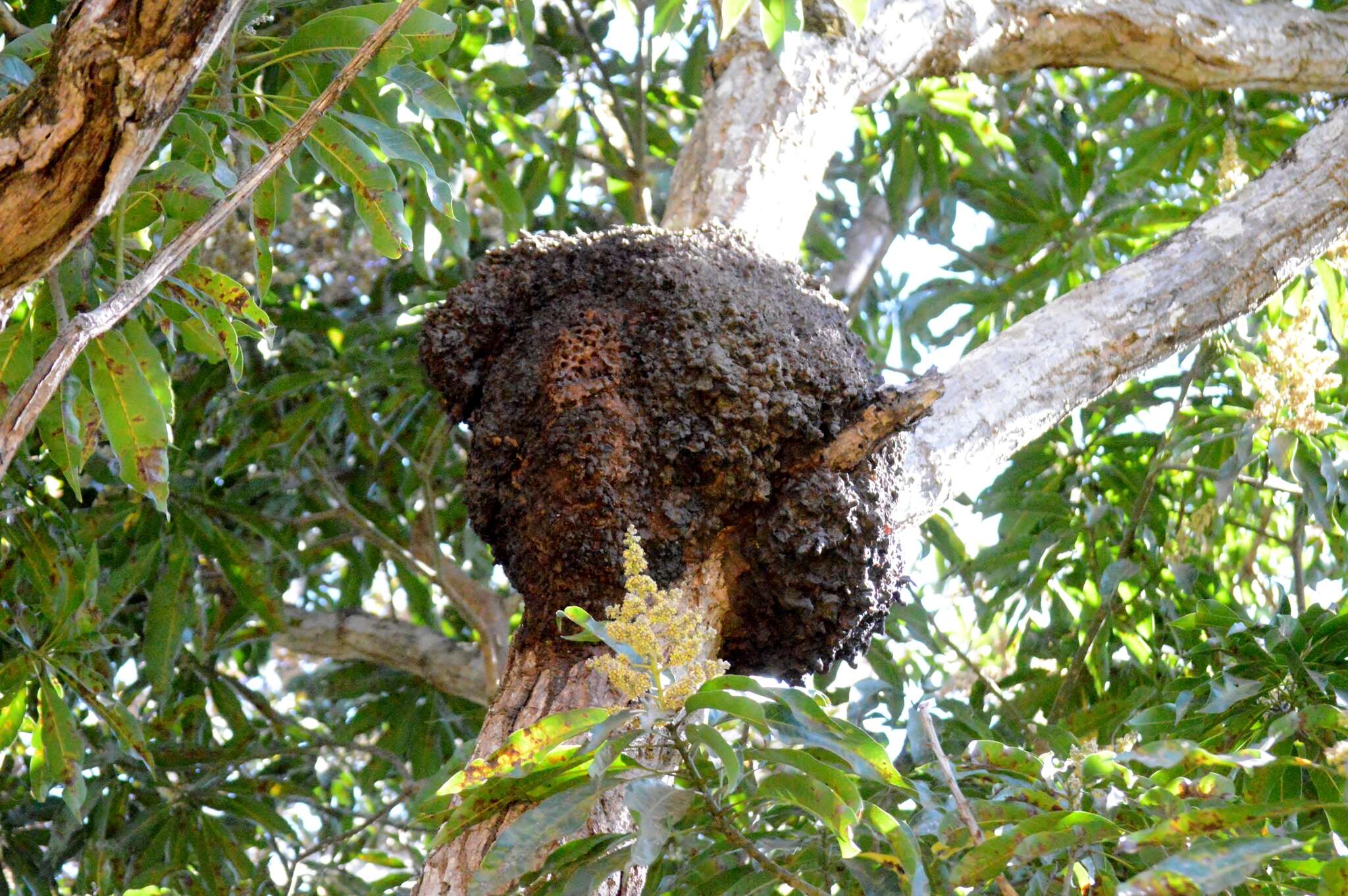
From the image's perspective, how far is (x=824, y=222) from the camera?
4883 millimetres

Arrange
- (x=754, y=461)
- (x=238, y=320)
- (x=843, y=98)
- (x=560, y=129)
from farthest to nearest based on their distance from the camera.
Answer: (x=560, y=129) < (x=843, y=98) < (x=238, y=320) < (x=754, y=461)

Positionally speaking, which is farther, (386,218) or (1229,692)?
(386,218)

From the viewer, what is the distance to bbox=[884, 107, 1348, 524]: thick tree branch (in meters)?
1.97

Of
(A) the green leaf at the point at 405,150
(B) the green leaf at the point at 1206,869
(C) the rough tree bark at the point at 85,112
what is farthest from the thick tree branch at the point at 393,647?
(B) the green leaf at the point at 1206,869

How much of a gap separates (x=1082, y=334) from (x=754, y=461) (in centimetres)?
64

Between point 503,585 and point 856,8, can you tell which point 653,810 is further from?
point 503,585

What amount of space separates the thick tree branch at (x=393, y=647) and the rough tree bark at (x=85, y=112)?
2303 mm

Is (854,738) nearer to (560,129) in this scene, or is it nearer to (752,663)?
(752,663)

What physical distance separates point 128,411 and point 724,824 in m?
1.06

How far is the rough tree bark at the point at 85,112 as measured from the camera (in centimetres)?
128

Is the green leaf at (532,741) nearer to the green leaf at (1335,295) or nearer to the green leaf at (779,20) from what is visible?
the green leaf at (779,20)

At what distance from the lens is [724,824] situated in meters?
1.45

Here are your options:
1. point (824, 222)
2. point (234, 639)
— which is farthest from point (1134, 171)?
point (234, 639)

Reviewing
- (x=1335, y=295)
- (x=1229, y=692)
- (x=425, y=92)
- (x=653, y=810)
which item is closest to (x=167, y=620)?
(x=425, y=92)
